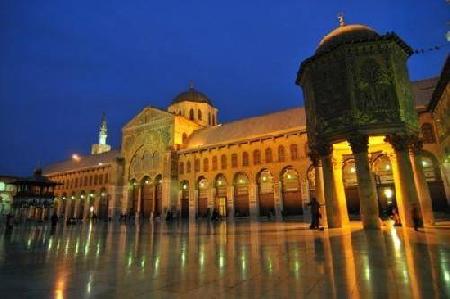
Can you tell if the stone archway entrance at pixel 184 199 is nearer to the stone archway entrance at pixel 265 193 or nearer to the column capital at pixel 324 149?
the stone archway entrance at pixel 265 193

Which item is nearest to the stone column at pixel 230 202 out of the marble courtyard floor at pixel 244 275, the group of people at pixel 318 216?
the group of people at pixel 318 216

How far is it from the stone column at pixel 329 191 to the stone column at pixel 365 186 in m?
1.26

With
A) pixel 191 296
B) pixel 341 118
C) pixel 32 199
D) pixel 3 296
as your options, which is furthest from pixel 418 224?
pixel 32 199

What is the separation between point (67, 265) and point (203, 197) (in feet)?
99.5

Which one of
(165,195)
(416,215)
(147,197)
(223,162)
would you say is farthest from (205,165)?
(416,215)

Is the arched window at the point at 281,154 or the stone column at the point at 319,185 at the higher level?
the arched window at the point at 281,154

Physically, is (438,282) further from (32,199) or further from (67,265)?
(32,199)

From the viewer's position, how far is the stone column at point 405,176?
1235 centimetres

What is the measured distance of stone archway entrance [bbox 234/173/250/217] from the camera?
3250 cm

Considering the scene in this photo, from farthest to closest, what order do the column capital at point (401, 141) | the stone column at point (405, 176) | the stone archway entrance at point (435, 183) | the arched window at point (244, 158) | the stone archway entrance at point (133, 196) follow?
the stone archway entrance at point (133, 196), the arched window at point (244, 158), the stone archway entrance at point (435, 183), the column capital at point (401, 141), the stone column at point (405, 176)

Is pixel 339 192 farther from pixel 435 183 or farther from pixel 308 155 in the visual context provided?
pixel 435 183

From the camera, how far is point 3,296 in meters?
3.57

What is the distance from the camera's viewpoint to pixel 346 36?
562 inches

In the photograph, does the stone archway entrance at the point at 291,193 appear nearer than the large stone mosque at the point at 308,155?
No
